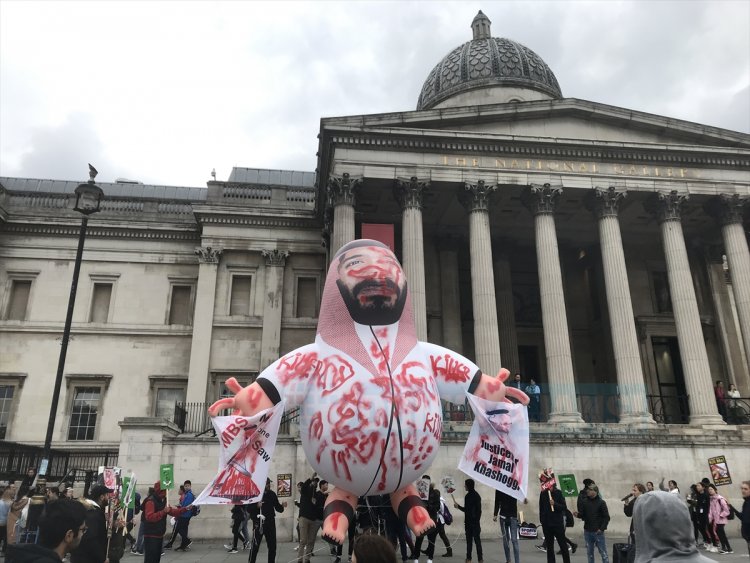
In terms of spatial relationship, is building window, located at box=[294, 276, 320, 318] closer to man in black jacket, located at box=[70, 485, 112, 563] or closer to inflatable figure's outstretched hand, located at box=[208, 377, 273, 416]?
inflatable figure's outstretched hand, located at box=[208, 377, 273, 416]

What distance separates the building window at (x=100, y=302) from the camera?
27447 millimetres

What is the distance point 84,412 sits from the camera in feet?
84.4

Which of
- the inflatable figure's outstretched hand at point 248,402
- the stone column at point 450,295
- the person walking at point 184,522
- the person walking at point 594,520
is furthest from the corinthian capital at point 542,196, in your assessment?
the inflatable figure's outstretched hand at point 248,402

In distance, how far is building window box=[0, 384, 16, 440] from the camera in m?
25.1

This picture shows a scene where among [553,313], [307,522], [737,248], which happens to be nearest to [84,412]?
[307,522]

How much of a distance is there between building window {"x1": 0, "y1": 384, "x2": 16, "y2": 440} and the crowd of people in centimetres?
1180

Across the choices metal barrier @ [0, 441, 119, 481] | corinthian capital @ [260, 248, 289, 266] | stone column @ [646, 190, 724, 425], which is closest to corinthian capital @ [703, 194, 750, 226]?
stone column @ [646, 190, 724, 425]

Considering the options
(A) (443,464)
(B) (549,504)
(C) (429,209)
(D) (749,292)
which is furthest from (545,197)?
(B) (549,504)

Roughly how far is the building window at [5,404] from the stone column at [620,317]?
25.3 m

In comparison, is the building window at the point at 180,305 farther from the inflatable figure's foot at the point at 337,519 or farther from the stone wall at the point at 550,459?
the inflatable figure's foot at the point at 337,519

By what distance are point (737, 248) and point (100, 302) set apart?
92.3 feet

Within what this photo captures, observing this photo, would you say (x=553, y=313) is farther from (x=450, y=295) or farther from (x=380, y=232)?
(x=380, y=232)

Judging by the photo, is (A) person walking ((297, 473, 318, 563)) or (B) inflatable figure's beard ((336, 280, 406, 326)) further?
(A) person walking ((297, 473, 318, 563))

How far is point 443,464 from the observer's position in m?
16.1
